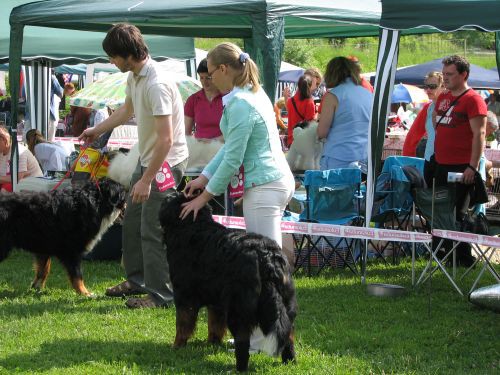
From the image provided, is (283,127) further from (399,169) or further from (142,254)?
(142,254)

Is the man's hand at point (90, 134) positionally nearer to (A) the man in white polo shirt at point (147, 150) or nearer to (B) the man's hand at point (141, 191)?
(A) the man in white polo shirt at point (147, 150)

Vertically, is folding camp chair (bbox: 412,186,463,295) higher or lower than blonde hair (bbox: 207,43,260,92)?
lower

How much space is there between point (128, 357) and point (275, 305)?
3.45 feet

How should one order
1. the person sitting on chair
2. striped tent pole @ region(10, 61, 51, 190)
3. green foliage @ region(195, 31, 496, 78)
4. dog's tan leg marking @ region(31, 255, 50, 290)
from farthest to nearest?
green foliage @ region(195, 31, 496, 78) < striped tent pole @ region(10, 61, 51, 190) < the person sitting on chair < dog's tan leg marking @ region(31, 255, 50, 290)

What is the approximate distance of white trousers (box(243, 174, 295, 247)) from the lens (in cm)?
449

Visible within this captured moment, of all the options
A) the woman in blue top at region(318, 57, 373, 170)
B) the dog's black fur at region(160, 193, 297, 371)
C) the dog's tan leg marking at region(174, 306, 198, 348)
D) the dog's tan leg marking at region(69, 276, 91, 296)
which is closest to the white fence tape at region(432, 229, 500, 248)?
the woman in blue top at region(318, 57, 373, 170)

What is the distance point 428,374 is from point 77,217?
3320mm

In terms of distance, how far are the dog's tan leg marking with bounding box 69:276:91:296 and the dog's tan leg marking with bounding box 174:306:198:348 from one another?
196 cm

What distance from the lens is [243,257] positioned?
4.23 metres

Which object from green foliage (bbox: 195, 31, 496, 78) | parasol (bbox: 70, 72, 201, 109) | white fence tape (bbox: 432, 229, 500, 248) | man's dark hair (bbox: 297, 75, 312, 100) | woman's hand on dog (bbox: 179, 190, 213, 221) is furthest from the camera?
green foliage (bbox: 195, 31, 496, 78)

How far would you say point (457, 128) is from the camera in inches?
276

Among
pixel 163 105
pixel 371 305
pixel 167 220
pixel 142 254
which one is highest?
pixel 163 105

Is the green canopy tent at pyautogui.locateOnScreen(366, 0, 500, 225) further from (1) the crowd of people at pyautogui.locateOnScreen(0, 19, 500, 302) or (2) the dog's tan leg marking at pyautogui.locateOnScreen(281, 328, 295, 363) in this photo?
(2) the dog's tan leg marking at pyautogui.locateOnScreen(281, 328, 295, 363)

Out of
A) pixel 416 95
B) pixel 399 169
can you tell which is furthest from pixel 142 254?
pixel 416 95
